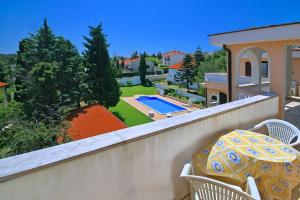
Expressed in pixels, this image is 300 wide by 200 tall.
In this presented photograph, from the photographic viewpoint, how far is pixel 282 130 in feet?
12.2

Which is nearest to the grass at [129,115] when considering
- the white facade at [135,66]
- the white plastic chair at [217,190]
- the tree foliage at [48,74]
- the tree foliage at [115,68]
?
the tree foliage at [115,68]

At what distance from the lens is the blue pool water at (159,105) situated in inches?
1142

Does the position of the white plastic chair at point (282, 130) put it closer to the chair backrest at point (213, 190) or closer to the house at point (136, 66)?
the chair backrest at point (213, 190)

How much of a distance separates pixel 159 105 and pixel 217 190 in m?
30.6

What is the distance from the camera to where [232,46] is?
7988 millimetres

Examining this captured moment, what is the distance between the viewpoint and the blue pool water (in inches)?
1142

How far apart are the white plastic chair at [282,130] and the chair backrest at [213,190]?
1880 millimetres

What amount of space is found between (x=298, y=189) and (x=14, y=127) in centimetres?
1251

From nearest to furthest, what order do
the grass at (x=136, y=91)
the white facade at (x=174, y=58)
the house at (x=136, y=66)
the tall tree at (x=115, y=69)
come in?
1. the tall tree at (x=115, y=69)
2. the grass at (x=136, y=91)
3. the house at (x=136, y=66)
4. the white facade at (x=174, y=58)

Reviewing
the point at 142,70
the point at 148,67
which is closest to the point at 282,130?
the point at 142,70

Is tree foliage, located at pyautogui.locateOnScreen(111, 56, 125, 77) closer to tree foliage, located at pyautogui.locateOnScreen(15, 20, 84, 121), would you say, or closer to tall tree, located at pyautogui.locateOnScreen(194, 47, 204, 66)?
tree foliage, located at pyautogui.locateOnScreen(15, 20, 84, 121)

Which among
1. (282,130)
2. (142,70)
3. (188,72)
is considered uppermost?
(142,70)

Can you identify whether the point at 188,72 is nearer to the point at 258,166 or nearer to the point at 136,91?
the point at 136,91

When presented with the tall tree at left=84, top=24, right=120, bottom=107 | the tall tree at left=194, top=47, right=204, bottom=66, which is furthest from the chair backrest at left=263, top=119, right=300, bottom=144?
the tall tree at left=194, top=47, right=204, bottom=66
